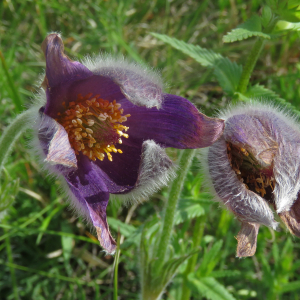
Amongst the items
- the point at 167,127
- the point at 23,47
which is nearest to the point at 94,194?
the point at 167,127

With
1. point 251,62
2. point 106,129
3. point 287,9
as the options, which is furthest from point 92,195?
point 287,9

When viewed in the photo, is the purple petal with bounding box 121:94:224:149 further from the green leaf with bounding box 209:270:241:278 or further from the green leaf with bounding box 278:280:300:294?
the green leaf with bounding box 278:280:300:294

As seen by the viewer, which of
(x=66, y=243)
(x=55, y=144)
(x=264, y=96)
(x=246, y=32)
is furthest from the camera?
(x=66, y=243)

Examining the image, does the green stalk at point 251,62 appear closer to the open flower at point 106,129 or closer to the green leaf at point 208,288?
the open flower at point 106,129

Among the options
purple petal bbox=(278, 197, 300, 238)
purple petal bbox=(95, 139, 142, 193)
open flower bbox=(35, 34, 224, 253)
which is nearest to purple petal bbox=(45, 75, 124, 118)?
open flower bbox=(35, 34, 224, 253)

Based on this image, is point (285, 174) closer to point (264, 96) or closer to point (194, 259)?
point (264, 96)

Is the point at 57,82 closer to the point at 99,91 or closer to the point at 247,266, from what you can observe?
the point at 99,91
